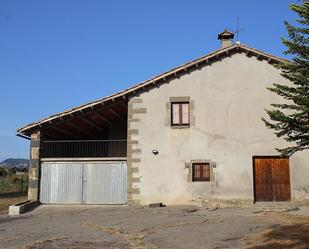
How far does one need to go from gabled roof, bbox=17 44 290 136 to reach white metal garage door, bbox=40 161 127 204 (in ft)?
6.88

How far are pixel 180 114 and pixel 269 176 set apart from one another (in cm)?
Result: 456

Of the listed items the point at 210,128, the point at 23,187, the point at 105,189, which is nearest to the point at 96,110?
the point at 105,189

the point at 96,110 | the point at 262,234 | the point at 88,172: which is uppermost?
the point at 96,110

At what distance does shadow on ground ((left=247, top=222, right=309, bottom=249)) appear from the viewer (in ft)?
31.6

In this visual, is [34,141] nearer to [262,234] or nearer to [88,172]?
[88,172]

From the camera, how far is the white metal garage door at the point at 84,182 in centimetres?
1917

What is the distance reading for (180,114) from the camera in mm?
19109

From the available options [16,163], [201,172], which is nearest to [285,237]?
[201,172]

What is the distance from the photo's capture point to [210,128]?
18844mm

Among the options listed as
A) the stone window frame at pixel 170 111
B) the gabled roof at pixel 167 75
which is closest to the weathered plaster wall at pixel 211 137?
the stone window frame at pixel 170 111

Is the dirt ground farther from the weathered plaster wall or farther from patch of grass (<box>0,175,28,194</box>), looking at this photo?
patch of grass (<box>0,175,28,194</box>)

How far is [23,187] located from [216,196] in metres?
19.7

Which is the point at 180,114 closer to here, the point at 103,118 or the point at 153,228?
the point at 103,118

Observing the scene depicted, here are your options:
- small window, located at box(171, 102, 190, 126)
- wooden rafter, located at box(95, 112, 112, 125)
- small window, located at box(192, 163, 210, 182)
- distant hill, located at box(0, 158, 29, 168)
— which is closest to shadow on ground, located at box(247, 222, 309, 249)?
small window, located at box(192, 163, 210, 182)
